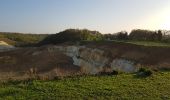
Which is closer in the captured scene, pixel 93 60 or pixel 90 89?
pixel 90 89

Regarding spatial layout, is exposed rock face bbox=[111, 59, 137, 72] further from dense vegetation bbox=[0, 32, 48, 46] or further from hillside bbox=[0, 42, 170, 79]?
dense vegetation bbox=[0, 32, 48, 46]

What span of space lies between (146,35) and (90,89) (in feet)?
129

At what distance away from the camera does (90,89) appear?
Result: 1182 cm

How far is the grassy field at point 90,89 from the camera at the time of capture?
1095cm

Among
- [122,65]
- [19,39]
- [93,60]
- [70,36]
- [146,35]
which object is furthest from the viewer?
[19,39]

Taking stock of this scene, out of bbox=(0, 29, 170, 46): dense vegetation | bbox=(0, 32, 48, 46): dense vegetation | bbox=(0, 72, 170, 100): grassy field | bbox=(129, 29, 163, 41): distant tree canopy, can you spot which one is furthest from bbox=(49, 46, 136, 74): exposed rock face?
bbox=(0, 32, 48, 46): dense vegetation

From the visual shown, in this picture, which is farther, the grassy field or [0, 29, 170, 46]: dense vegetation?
[0, 29, 170, 46]: dense vegetation

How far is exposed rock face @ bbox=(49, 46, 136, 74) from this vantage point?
97.9 ft

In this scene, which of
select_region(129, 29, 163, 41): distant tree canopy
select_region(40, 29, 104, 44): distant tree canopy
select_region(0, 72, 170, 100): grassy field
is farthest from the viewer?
select_region(40, 29, 104, 44): distant tree canopy

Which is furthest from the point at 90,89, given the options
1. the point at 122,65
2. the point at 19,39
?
the point at 19,39

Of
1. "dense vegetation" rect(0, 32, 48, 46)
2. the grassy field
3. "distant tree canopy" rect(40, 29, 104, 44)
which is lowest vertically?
"dense vegetation" rect(0, 32, 48, 46)

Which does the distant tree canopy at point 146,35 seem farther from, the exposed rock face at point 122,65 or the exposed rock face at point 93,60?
the exposed rock face at point 122,65

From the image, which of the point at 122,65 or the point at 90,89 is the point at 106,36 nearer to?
the point at 122,65

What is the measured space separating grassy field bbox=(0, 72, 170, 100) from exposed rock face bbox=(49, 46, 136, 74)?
1376cm
